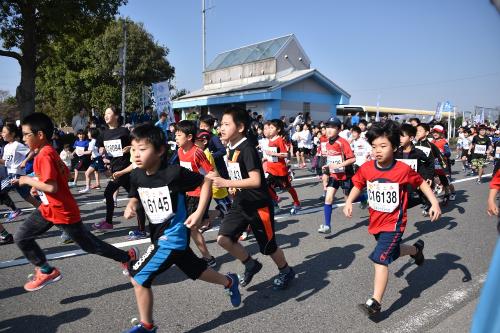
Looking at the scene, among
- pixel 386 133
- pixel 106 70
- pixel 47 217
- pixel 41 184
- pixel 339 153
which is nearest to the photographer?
pixel 41 184

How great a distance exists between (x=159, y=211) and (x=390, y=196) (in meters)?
2.11

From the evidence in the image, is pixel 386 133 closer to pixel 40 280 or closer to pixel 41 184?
pixel 41 184

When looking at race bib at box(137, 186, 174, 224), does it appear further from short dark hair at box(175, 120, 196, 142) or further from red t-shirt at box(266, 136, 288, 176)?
red t-shirt at box(266, 136, 288, 176)

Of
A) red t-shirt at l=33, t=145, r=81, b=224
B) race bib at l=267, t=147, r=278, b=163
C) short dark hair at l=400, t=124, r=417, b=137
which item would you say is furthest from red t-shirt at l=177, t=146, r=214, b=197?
short dark hair at l=400, t=124, r=417, b=137

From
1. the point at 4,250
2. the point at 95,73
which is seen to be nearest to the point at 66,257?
the point at 4,250

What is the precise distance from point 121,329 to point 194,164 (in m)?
2.28

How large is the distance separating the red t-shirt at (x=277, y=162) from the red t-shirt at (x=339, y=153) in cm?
83

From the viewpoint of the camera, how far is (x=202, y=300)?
362 centimetres

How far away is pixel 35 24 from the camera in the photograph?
12.9 meters

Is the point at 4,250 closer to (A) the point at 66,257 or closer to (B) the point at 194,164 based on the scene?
(A) the point at 66,257

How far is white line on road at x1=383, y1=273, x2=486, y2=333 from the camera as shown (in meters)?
3.14

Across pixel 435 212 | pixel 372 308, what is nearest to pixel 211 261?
pixel 372 308

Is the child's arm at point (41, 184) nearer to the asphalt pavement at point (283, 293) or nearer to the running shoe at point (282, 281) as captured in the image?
the asphalt pavement at point (283, 293)

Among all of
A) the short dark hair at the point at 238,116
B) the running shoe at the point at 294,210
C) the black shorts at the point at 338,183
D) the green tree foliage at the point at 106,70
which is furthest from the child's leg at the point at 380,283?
the green tree foliage at the point at 106,70
